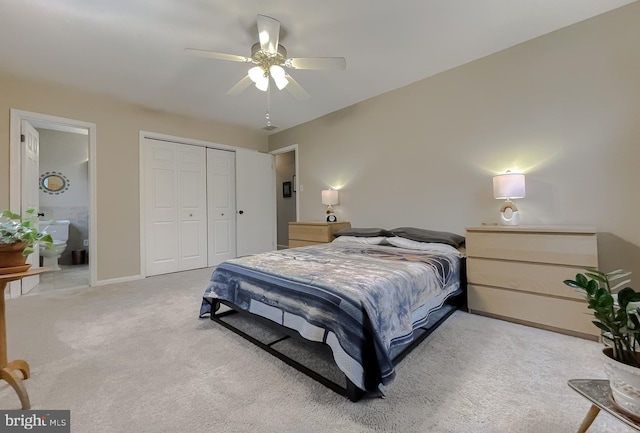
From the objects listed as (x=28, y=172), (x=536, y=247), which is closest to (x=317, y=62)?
(x=536, y=247)

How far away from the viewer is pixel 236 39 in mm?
2383

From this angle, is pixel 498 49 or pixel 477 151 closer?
pixel 498 49

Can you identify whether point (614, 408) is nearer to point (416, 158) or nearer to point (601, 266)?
point (601, 266)

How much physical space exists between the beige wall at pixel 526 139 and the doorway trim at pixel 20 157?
3489 mm

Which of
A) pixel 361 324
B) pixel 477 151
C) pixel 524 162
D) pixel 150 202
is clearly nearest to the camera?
pixel 361 324

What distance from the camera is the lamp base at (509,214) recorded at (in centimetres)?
244

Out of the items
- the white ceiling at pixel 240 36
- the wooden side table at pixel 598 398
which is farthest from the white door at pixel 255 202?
the wooden side table at pixel 598 398

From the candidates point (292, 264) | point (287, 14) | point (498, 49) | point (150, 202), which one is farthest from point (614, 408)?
point (150, 202)

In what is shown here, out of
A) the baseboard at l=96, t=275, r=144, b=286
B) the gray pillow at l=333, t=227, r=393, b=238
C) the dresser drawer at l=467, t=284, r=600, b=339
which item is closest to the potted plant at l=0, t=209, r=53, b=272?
the baseboard at l=96, t=275, r=144, b=286

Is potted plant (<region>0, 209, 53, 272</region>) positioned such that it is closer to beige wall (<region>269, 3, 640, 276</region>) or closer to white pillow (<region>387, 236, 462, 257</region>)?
white pillow (<region>387, 236, 462, 257</region>)

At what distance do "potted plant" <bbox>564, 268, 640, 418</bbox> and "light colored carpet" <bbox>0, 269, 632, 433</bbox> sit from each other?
0.47 meters

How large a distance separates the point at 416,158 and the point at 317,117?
6.31 ft

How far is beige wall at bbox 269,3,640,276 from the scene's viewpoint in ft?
6.97

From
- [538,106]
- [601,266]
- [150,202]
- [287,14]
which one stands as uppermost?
[287,14]
